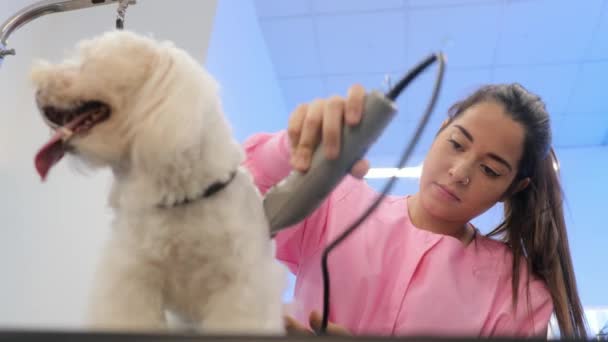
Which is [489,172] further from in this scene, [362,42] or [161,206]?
[362,42]

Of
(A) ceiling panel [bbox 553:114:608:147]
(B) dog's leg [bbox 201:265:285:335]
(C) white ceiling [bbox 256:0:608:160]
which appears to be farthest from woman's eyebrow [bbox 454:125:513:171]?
(A) ceiling panel [bbox 553:114:608:147]

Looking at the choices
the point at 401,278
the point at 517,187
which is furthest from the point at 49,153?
the point at 517,187

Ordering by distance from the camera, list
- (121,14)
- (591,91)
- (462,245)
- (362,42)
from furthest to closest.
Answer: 1. (591,91)
2. (362,42)
3. (462,245)
4. (121,14)

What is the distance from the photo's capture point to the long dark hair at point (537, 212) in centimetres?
A: 83

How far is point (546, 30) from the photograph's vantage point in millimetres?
2279

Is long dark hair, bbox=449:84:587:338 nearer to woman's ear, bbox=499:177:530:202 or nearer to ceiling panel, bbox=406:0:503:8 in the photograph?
woman's ear, bbox=499:177:530:202

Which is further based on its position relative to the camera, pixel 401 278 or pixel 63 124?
pixel 401 278

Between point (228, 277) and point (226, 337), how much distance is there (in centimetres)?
14

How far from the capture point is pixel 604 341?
296 millimetres

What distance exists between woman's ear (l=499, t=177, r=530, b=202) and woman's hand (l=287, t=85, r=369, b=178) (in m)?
0.55

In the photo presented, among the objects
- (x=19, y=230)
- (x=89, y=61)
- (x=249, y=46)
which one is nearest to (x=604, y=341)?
(x=89, y=61)

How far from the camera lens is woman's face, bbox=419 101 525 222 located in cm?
80

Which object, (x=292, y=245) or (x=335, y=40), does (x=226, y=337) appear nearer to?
(x=292, y=245)

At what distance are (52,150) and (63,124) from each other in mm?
30
